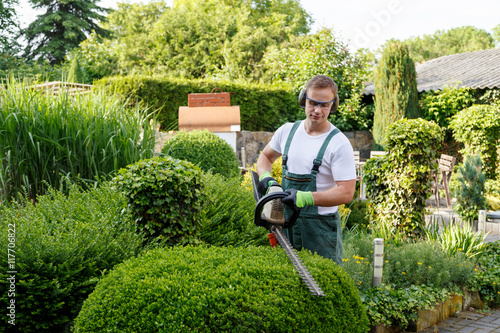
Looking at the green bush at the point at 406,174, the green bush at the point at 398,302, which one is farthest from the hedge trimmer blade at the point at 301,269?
the green bush at the point at 406,174

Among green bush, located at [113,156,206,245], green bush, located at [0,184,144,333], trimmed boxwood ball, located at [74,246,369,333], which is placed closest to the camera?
trimmed boxwood ball, located at [74,246,369,333]

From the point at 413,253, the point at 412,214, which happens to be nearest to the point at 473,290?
the point at 413,253

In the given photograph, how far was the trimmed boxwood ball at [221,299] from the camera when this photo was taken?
2109 millimetres

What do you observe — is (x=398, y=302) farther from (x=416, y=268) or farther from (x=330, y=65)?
(x=330, y=65)

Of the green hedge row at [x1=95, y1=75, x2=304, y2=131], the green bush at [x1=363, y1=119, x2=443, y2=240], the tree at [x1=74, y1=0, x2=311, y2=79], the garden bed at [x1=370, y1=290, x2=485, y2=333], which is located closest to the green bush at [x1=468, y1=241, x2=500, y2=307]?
the garden bed at [x1=370, y1=290, x2=485, y2=333]

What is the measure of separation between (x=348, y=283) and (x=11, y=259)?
2.02 meters

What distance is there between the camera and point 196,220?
3.42m

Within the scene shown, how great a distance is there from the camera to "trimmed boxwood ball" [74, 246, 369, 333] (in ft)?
6.92

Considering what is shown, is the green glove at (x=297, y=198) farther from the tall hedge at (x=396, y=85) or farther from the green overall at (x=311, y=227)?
the tall hedge at (x=396, y=85)

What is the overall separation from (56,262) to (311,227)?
1.62m

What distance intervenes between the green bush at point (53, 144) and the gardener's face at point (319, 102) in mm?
2330

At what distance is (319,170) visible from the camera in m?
2.68

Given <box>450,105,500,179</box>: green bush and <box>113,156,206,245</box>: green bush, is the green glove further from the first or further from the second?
<box>450,105,500,179</box>: green bush

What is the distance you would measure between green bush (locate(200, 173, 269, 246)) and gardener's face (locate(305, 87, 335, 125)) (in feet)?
3.89
